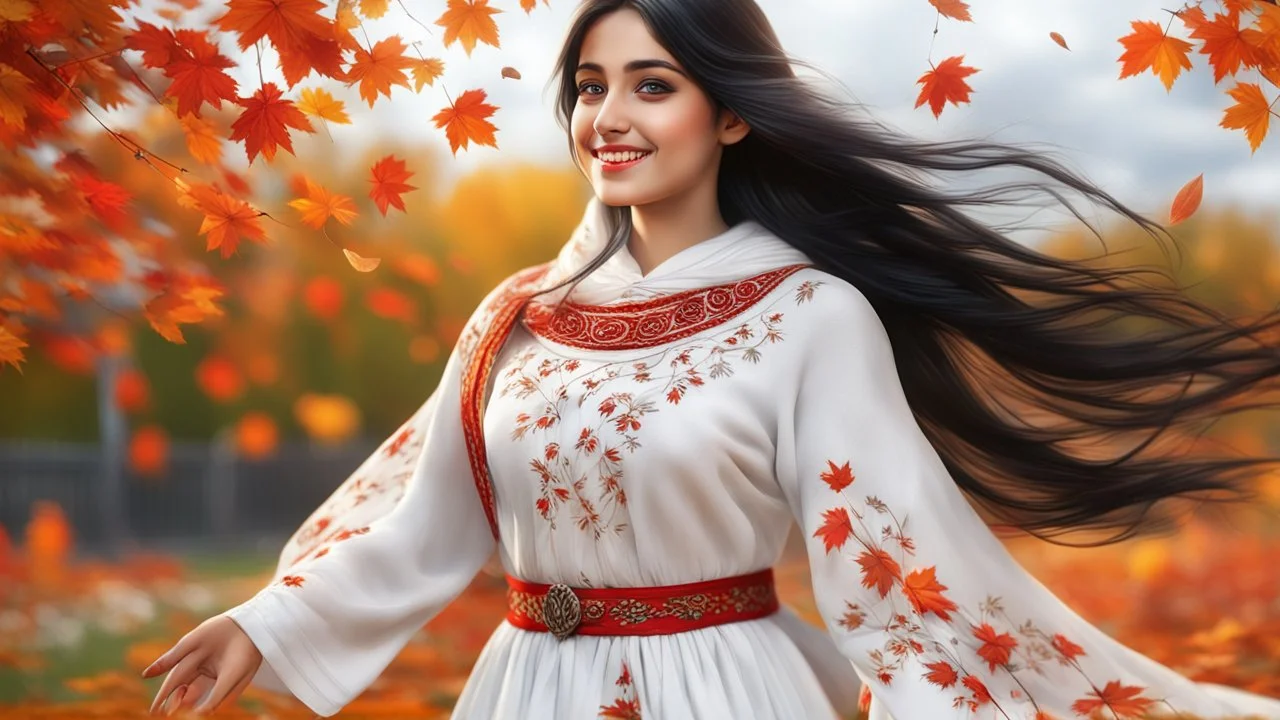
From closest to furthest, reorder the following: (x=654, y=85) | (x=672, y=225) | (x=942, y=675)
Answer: (x=942, y=675)
(x=654, y=85)
(x=672, y=225)

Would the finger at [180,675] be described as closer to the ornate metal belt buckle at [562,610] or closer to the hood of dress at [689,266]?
the ornate metal belt buckle at [562,610]

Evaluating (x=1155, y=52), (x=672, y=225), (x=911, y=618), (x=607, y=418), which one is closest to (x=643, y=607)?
(x=607, y=418)

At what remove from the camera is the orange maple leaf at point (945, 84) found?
6.05 feet

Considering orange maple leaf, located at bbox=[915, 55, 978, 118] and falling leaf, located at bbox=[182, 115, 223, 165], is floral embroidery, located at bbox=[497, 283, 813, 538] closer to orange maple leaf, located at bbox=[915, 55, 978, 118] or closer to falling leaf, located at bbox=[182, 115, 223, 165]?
orange maple leaf, located at bbox=[915, 55, 978, 118]

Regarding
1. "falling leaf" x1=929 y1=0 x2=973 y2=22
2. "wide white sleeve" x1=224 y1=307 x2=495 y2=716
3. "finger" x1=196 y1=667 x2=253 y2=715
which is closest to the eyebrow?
"falling leaf" x1=929 y1=0 x2=973 y2=22

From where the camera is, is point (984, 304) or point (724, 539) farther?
point (984, 304)

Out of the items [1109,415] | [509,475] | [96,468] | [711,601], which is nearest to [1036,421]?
[1109,415]

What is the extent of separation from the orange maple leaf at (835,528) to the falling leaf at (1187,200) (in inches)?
23.9

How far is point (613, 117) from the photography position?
191 cm

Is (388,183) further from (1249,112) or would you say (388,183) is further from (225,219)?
(1249,112)

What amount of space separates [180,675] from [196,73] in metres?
0.85

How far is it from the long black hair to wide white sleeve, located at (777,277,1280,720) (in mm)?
179

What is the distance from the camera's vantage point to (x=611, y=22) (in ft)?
6.37

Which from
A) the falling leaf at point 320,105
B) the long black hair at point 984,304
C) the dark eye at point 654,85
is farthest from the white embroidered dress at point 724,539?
the falling leaf at point 320,105
